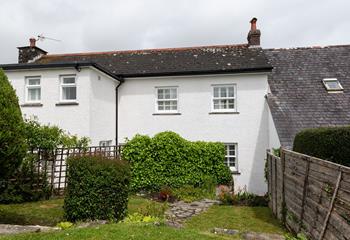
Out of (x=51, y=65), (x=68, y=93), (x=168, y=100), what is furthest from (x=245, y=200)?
(x=51, y=65)

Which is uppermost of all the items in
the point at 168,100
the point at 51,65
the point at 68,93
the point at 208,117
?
the point at 51,65

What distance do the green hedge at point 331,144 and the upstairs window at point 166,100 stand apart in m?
9.48

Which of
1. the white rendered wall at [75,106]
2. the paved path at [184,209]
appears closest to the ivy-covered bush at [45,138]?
the white rendered wall at [75,106]

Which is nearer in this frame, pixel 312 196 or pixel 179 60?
pixel 312 196

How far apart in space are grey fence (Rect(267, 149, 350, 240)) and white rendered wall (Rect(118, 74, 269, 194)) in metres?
6.39

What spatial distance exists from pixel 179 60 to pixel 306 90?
7330 mm

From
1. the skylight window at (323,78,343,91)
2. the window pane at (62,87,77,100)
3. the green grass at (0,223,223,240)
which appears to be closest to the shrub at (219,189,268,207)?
the green grass at (0,223,223,240)

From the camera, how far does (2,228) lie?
705 centimetres

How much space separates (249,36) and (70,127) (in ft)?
39.5

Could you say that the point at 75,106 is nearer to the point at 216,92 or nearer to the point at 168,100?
the point at 168,100

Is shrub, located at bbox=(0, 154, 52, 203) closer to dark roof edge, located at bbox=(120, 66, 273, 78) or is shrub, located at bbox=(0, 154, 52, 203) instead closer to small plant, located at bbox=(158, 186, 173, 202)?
small plant, located at bbox=(158, 186, 173, 202)

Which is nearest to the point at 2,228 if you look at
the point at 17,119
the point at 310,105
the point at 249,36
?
the point at 17,119

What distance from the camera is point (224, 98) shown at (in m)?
17.2

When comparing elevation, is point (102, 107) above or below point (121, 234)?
above
